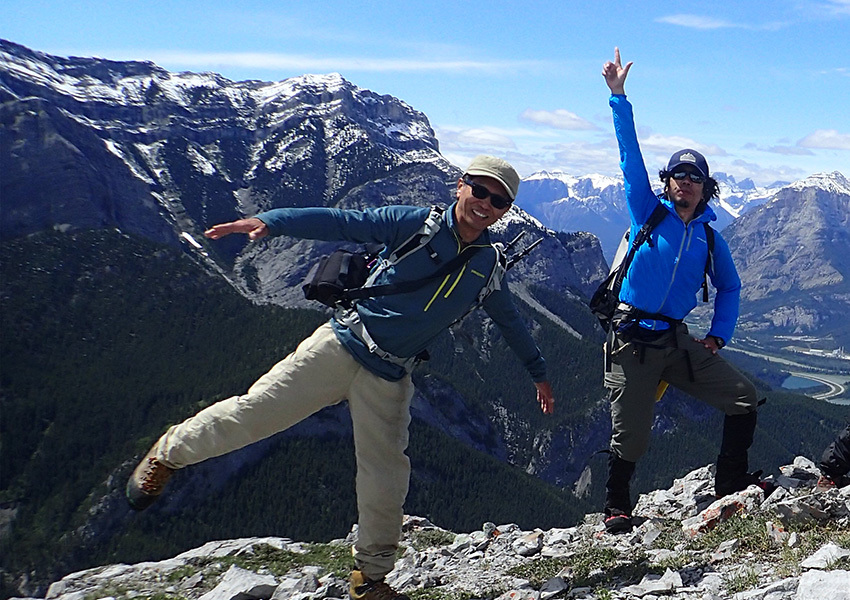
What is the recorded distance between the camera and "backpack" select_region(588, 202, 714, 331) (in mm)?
10438

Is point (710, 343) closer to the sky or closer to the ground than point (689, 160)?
closer to the ground

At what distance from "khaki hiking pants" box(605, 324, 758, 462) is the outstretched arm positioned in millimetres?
3986

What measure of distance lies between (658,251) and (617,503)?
474cm

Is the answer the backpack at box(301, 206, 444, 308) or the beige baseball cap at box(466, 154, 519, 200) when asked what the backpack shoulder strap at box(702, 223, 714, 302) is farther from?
the backpack at box(301, 206, 444, 308)

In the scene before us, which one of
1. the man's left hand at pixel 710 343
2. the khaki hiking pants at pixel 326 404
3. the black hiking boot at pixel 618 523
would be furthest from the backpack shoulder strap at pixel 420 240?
the black hiking boot at pixel 618 523

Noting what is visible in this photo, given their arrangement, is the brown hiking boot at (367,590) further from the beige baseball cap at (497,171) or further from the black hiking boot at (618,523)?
the beige baseball cap at (497,171)

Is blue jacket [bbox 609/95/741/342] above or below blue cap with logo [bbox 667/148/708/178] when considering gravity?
below

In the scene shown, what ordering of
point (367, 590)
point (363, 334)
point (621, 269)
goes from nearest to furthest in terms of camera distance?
1. point (363, 334)
2. point (367, 590)
3. point (621, 269)

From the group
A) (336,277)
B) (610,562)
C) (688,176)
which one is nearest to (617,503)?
(610,562)

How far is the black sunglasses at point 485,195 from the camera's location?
26.7ft

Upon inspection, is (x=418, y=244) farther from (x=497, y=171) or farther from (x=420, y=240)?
(x=497, y=171)

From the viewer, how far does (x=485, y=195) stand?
8148mm

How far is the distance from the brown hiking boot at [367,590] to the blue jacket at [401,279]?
2845mm

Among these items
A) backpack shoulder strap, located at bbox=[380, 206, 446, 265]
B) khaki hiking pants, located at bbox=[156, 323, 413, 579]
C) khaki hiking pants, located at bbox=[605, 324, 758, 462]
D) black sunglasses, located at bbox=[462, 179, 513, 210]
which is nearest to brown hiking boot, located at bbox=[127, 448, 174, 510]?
khaki hiking pants, located at bbox=[156, 323, 413, 579]
